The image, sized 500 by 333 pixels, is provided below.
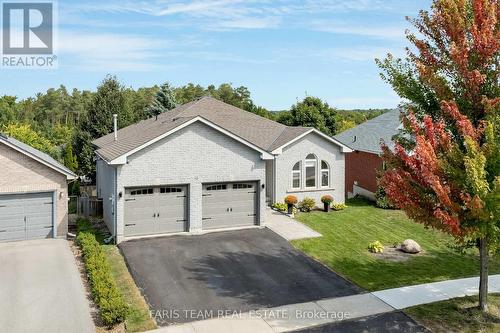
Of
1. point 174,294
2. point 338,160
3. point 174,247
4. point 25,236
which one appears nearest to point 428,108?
point 174,294

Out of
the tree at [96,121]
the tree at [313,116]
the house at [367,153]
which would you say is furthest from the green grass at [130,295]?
the tree at [313,116]

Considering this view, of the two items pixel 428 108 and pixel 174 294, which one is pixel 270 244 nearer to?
pixel 174 294

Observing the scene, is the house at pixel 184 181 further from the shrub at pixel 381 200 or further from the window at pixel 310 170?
the shrub at pixel 381 200

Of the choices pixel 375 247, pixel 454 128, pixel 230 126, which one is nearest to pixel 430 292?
pixel 375 247

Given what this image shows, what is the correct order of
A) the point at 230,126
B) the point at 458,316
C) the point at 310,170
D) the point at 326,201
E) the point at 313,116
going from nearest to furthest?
the point at 458,316 < the point at 326,201 < the point at 310,170 < the point at 230,126 < the point at 313,116

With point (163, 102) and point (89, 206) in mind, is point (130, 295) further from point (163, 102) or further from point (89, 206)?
point (163, 102)
